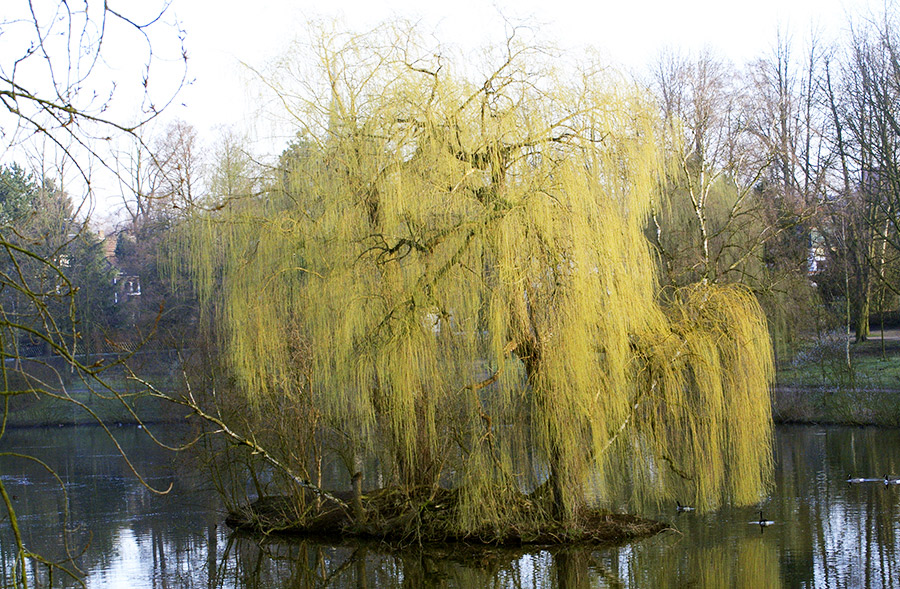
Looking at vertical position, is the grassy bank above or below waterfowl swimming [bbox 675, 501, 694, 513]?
above

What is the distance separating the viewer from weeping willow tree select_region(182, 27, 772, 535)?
31.2ft

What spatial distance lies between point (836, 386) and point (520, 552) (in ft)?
47.9

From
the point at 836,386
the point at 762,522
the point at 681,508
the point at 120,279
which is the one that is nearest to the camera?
the point at 762,522

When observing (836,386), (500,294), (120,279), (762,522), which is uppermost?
(120,279)

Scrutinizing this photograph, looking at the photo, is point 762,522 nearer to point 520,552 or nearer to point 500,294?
point 520,552

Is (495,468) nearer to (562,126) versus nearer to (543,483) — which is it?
(543,483)

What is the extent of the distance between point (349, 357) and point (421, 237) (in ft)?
5.07

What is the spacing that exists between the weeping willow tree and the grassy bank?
1149 centimetres

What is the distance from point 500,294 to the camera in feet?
30.6

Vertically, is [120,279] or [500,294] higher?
[120,279]

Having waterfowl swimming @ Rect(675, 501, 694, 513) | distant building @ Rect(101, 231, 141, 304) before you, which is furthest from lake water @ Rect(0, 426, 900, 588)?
distant building @ Rect(101, 231, 141, 304)

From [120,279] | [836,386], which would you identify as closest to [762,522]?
[836,386]

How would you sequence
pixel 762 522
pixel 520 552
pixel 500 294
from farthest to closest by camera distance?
pixel 762 522 < pixel 520 552 < pixel 500 294

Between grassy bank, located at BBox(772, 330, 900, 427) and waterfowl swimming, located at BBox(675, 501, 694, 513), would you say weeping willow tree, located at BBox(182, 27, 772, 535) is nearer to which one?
waterfowl swimming, located at BBox(675, 501, 694, 513)
